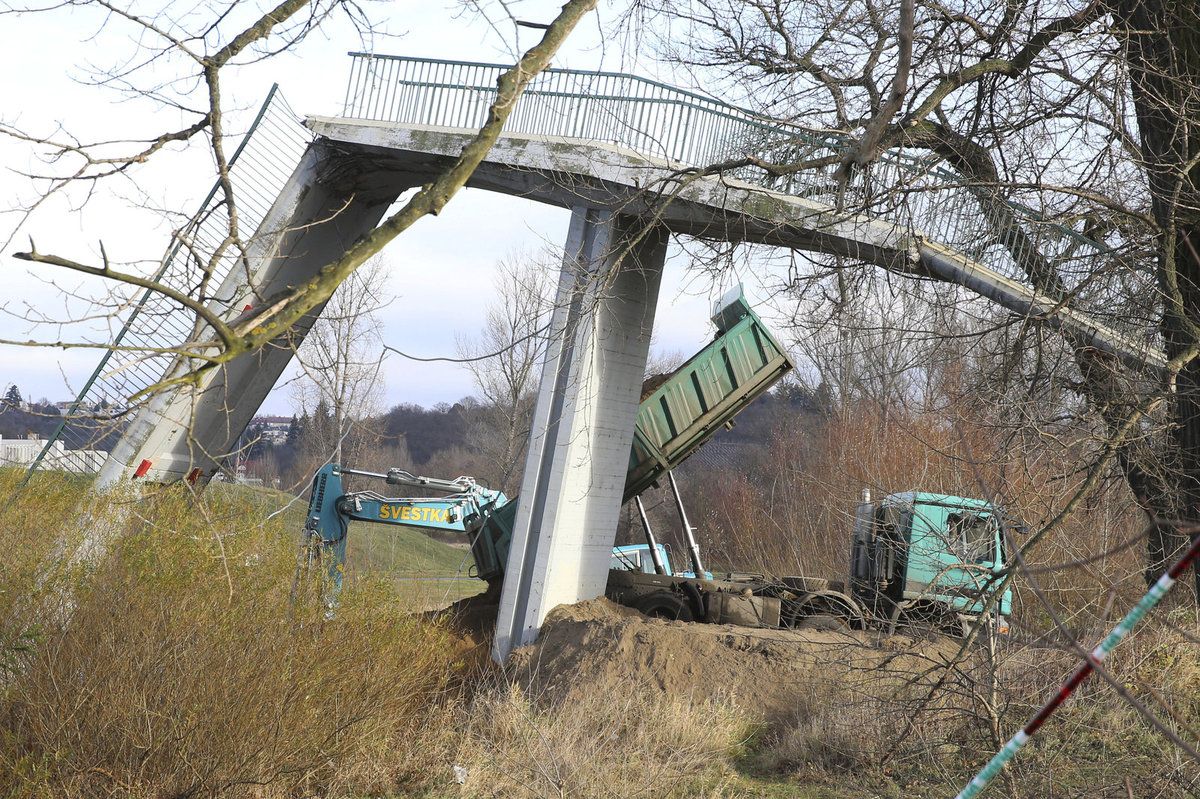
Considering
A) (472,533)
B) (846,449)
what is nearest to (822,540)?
(846,449)

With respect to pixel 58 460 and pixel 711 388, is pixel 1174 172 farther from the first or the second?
pixel 58 460

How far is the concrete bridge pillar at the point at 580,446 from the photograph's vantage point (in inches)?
517

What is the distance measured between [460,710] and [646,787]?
2794 millimetres

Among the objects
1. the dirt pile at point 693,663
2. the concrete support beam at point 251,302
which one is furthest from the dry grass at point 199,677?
the concrete support beam at point 251,302

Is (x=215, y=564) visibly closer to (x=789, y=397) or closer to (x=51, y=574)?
(x=51, y=574)

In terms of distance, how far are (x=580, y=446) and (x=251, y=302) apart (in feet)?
16.4

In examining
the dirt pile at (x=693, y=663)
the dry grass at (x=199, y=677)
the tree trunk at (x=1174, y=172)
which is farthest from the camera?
the dirt pile at (x=693, y=663)

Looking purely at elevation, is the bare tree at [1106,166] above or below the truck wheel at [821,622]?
above

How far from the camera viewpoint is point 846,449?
28.1 m

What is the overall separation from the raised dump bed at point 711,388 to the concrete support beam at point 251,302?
4865 millimetres

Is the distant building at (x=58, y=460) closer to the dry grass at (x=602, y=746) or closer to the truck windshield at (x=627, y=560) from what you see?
the dry grass at (x=602, y=746)

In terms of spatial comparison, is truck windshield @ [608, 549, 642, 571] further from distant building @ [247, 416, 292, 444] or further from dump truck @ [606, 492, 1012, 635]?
distant building @ [247, 416, 292, 444]

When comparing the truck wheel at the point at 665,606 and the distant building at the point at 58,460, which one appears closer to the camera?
the distant building at the point at 58,460

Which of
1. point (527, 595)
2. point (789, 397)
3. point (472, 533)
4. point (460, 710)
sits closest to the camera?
point (460, 710)
